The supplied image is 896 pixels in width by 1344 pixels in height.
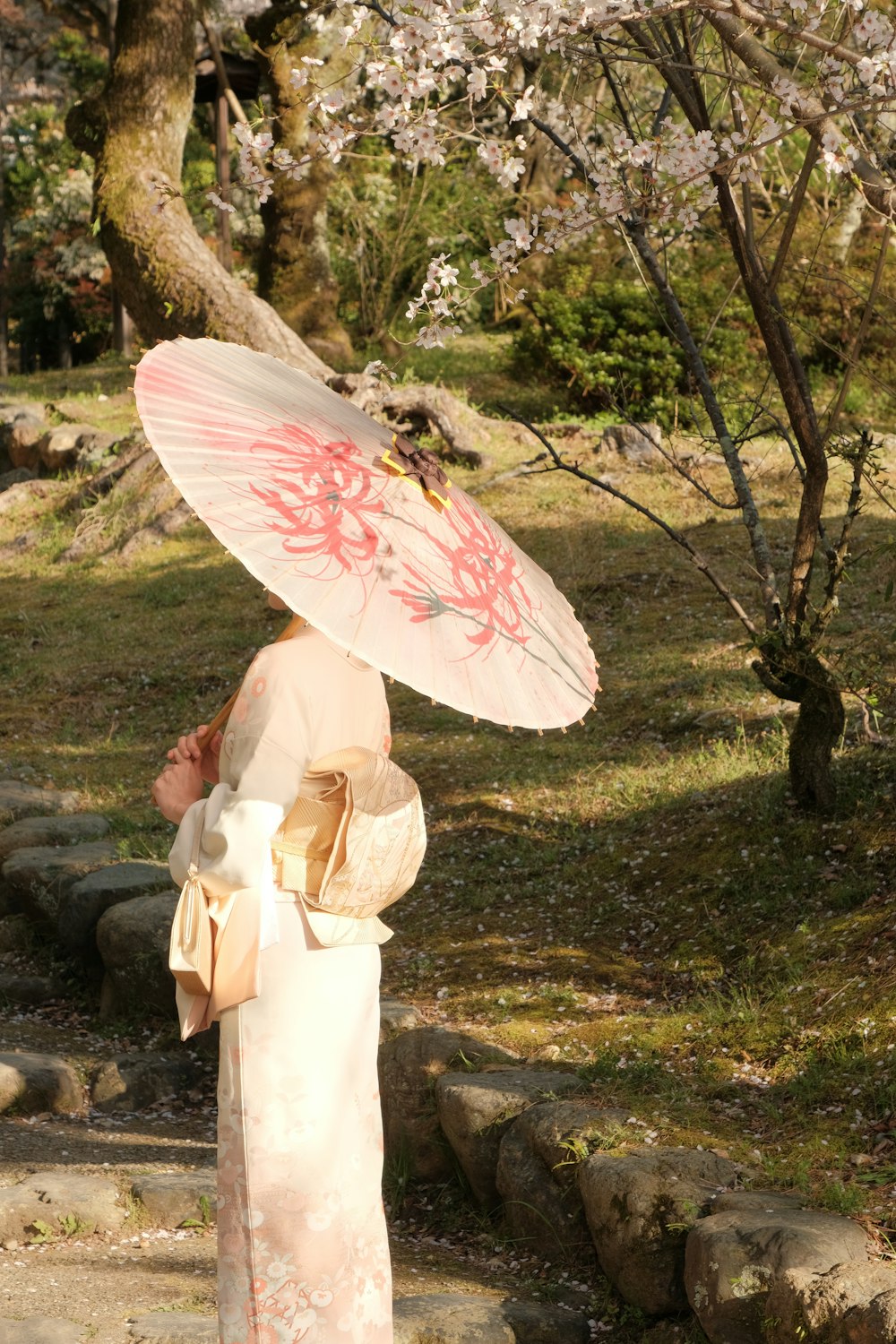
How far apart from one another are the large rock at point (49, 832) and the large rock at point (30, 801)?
208 mm

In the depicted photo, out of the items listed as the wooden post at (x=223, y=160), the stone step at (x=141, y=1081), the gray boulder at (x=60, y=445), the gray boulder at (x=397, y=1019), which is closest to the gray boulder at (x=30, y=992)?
the stone step at (x=141, y=1081)

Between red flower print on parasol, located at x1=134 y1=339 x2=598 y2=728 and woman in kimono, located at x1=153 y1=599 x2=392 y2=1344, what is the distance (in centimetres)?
21

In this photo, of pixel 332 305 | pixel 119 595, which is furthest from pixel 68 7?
pixel 119 595

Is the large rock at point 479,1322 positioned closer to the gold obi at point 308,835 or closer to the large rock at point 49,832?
the gold obi at point 308,835

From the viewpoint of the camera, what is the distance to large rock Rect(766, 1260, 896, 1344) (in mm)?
2734

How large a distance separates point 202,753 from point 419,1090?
72.7 inches

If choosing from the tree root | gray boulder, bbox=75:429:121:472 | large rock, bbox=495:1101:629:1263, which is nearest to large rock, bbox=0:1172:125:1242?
large rock, bbox=495:1101:629:1263

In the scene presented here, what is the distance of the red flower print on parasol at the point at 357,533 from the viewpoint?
2.46 m

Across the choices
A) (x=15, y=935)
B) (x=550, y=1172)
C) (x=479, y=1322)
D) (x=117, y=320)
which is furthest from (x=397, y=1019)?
(x=117, y=320)

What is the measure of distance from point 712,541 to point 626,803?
377cm

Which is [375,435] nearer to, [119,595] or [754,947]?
[754,947]

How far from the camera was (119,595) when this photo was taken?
36.0ft

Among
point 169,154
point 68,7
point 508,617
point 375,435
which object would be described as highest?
point 68,7

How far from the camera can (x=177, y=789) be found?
9.27 ft
